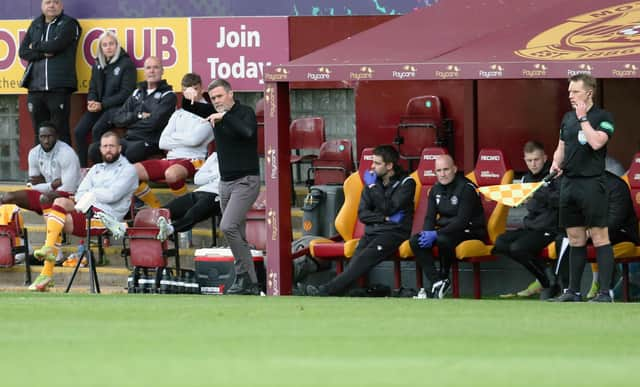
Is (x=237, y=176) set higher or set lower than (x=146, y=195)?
higher

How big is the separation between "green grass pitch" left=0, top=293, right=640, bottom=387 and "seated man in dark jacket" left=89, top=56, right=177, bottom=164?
4.90 meters

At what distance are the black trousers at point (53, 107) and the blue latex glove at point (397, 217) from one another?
5.03 meters

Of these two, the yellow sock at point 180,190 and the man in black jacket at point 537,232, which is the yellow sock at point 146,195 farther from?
the man in black jacket at point 537,232

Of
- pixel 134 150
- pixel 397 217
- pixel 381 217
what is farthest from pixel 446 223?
pixel 134 150

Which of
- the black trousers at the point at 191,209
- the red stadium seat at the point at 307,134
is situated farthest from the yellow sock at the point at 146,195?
the red stadium seat at the point at 307,134

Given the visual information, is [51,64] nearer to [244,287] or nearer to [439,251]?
[244,287]

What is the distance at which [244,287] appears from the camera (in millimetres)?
14219

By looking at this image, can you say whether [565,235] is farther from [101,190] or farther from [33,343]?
[33,343]

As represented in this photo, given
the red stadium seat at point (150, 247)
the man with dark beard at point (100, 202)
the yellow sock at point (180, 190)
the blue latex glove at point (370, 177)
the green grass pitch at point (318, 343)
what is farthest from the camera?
the yellow sock at point (180, 190)

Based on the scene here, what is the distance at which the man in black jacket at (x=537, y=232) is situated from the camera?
13836mm

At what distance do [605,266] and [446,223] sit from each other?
2.12m

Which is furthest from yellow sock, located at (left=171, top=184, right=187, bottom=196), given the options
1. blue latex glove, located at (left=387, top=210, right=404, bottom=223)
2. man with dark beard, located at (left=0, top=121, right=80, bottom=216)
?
blue latex glove, located at (left=387, top=210, right=404, bottom=223)

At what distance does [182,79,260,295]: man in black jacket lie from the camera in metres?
14.1

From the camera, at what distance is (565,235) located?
13.7m
